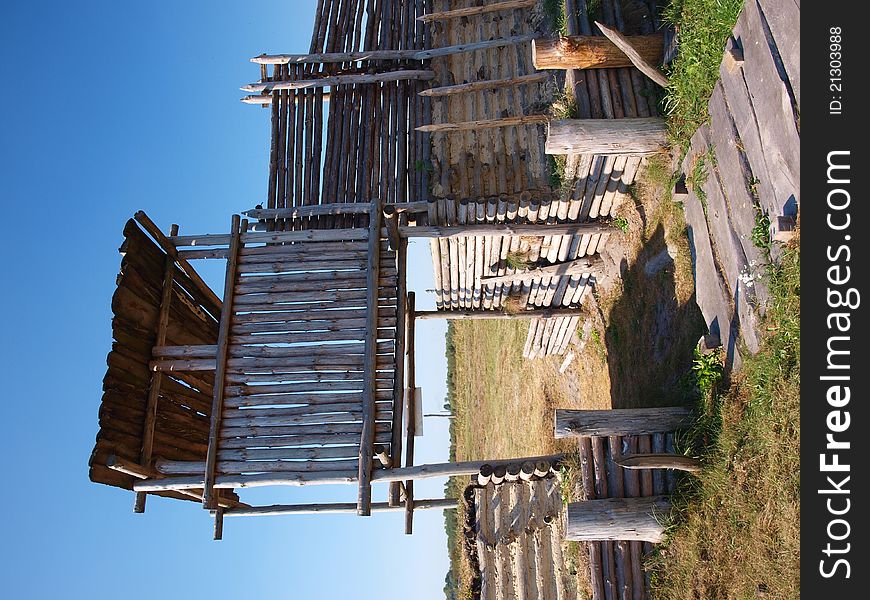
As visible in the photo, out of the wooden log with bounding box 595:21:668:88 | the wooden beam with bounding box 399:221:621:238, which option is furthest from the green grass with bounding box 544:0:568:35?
the wooden beam with bounding box 399:221:621:238

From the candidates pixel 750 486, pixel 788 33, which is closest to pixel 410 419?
pixel 750 486

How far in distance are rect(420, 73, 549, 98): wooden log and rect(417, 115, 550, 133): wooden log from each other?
0.63 meters

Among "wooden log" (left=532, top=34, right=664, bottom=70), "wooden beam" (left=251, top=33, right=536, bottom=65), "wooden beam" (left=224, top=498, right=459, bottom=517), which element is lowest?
"wooden beam" (left=224, top=498, right=459, bottom=517)

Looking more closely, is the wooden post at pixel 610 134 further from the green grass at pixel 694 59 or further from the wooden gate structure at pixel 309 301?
the wooden gate structure at pixel 309 301

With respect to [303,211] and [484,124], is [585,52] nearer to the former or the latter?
[484,124]

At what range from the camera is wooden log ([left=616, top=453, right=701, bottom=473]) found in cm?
682

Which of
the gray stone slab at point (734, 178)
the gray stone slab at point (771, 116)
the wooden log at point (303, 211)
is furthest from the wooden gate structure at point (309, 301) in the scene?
the gray stone slab at point (771, 116)

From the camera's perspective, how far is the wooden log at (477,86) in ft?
36.6

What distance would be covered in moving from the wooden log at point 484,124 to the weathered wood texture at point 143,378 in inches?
170

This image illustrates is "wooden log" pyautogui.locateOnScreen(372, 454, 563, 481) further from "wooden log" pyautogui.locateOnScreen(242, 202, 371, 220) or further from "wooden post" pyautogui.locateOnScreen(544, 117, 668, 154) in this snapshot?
"wooden log" pyautogui.locateOnScreen(242, 202, 371, 220)

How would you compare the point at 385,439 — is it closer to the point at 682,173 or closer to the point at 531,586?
the point at 531,586

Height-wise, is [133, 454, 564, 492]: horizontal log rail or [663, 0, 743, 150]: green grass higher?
[663, 0, 743, 150]: green grass
